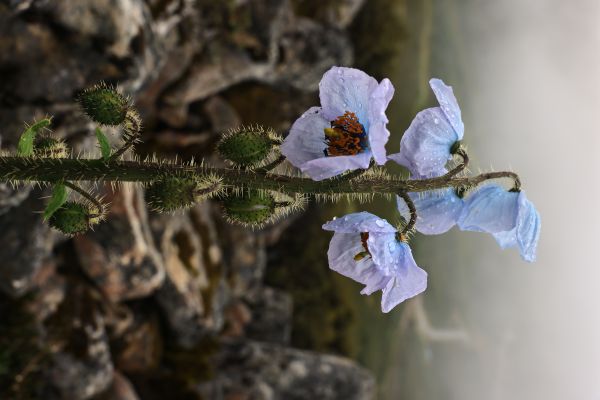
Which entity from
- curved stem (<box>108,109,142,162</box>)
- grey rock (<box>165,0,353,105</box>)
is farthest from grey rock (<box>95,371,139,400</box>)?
curved stem (<box>108,109,142,162</box>)

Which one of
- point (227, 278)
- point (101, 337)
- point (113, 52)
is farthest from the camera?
point (227, 278)

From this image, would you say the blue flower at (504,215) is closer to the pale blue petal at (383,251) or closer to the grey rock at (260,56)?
the pale blue petal at (383,251)

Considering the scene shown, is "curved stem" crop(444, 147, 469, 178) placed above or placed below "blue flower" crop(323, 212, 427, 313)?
above

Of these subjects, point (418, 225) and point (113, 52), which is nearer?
point (418, 225)

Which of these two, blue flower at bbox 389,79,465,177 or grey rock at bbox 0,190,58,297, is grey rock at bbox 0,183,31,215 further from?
blue flower at bbox 389,79,465,177

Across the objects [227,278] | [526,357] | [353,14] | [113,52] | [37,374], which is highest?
[353,14]

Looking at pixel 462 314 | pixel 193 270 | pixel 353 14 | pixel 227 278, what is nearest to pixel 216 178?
pixel 193 270

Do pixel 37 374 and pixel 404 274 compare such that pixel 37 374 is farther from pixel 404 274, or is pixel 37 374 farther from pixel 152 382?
pixel 404 274

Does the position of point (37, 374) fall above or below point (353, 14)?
below
